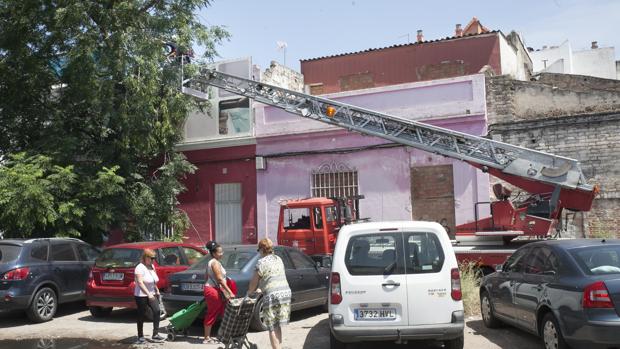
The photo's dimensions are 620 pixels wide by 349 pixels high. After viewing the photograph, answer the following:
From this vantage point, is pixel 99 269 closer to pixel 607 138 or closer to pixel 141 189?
pixel 141 189

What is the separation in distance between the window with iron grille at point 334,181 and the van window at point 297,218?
336 cm

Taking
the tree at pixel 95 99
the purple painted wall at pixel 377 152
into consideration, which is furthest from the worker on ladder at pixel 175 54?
the purple painted wall at pixel 377 152

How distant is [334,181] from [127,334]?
30.3 feet

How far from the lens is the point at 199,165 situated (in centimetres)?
1945

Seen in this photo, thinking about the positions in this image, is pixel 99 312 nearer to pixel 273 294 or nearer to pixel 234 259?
pixel 234 259

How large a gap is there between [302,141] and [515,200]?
666cm

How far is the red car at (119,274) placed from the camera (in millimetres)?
10016

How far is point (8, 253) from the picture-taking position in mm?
10516

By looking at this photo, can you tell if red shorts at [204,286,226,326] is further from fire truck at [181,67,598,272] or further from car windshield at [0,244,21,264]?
fire truck at [181,67,598,272]

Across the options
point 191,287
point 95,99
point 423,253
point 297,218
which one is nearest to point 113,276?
point 191,287

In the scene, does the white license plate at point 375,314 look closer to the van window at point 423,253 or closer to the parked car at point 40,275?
the van window at point 423,253

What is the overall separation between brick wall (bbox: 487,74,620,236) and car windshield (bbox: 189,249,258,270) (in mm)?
8484

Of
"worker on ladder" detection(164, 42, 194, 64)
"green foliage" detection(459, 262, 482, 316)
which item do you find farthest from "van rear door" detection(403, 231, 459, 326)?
"worker on ladder" detection(164, 42, 194, 64)

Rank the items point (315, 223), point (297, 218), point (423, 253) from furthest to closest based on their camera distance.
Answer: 1. point (297, 218)
2. point (315, 223)
3. point (423, 253)
